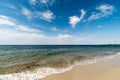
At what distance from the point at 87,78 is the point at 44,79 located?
2.92 meters

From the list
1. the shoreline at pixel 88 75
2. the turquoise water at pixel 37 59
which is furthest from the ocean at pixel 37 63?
the shoreline at pixel 88 75

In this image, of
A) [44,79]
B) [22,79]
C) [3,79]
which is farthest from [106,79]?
[3,79]

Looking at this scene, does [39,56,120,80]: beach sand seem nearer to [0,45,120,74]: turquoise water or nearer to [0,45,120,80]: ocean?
[0,45,120,80]: ocean

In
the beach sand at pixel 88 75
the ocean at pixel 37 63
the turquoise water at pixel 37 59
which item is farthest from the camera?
the turquoise water at pixel 37 59

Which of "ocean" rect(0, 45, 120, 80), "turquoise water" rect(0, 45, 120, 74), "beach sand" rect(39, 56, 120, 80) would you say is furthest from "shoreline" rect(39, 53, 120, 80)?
"turquoise water" rect(0, 45, 120, 74)

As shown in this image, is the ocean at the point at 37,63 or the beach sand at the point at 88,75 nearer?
the beach sand at the point at 88,75

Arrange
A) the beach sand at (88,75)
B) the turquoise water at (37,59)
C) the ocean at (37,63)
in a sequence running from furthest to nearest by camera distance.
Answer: the turquoise water at (37,59) → the ocean at (37,63) → the beach sand at (88,75)

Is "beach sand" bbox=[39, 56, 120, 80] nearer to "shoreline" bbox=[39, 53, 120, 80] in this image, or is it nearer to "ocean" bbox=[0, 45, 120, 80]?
"shoreline" bbox=[39, 53, 120, 80]

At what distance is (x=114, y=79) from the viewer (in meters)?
6.89

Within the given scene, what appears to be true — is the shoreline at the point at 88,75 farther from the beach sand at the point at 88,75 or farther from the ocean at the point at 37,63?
the ocean at the point at 37,63

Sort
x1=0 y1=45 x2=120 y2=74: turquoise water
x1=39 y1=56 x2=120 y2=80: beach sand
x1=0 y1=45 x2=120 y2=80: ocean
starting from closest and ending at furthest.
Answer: x1=39 y1=56 x2=120 y2=80: beach sand < x1=0 y1=45 x2=120 y2=80: ocean < x1=0 y1=45 x2=120 y2=74: turquoise water

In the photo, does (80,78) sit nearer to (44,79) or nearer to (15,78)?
(44,79)

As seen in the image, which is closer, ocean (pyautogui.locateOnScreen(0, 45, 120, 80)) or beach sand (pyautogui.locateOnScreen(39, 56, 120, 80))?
beach sand (pyautogui.locateOnScreen(39, 56, 120, 80))

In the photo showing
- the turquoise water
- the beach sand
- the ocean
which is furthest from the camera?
the turquoise water
